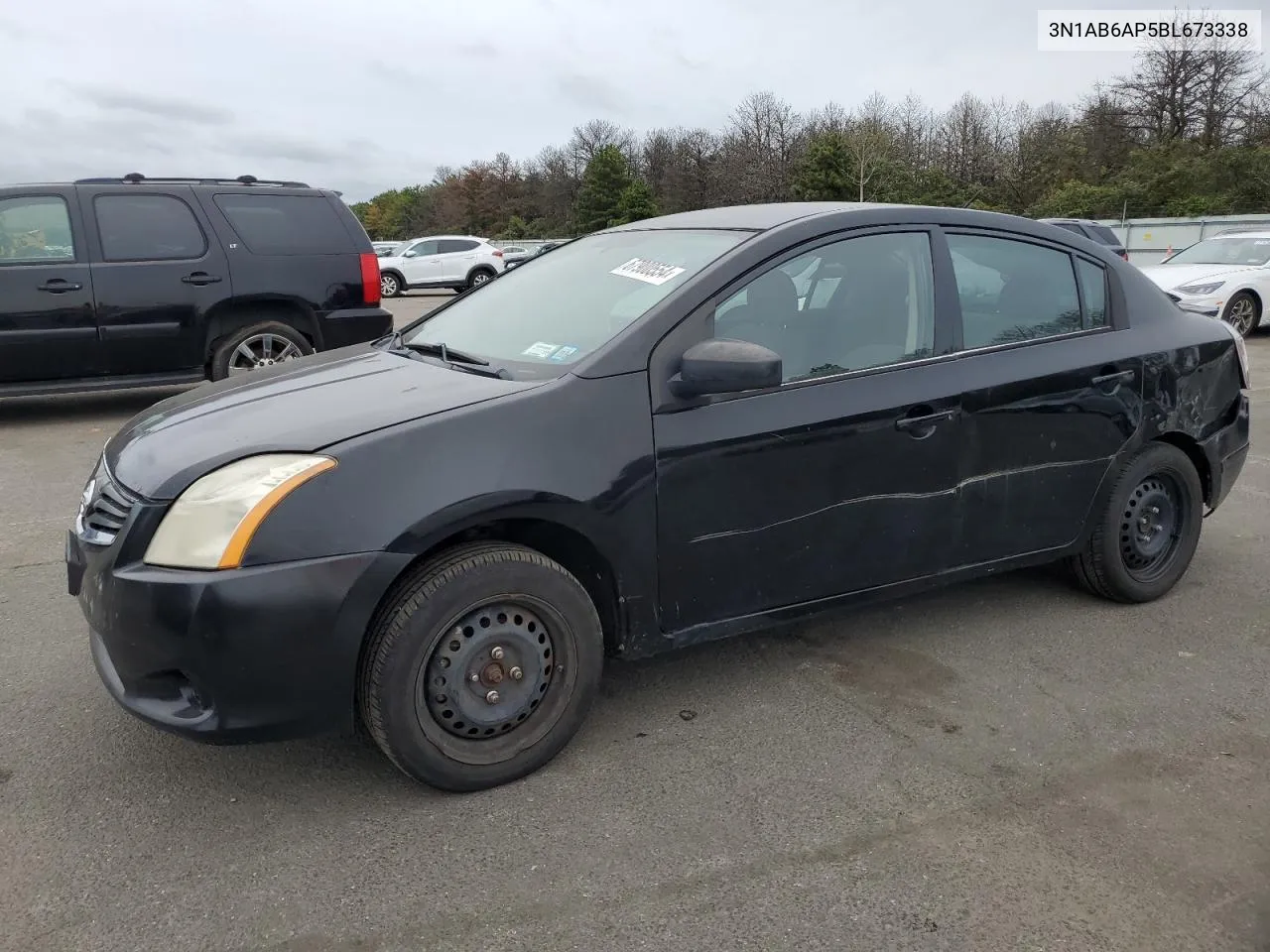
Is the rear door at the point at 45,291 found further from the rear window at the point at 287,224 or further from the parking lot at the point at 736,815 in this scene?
the parking lot at the point at 736,815

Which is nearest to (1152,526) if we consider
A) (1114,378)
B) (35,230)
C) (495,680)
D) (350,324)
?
(1114,378)

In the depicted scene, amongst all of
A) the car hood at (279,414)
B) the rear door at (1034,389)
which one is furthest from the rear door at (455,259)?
the rear door at (1034,389)

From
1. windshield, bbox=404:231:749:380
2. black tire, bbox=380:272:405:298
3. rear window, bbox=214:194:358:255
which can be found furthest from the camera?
black tire, bbox=380:272:405:298

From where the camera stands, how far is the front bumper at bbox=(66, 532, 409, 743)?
7.94ft

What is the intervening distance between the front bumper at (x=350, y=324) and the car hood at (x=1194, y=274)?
995 centimetres

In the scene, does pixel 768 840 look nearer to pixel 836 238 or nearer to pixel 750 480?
pixel 750 480

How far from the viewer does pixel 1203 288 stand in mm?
12805

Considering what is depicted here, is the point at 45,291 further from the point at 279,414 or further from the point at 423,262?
the point at 423,262

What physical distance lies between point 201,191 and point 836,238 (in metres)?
6.47

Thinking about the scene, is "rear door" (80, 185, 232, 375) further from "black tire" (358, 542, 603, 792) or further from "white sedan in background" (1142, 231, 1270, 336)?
"white sedan in background" (1142, 231, 1270, 336)

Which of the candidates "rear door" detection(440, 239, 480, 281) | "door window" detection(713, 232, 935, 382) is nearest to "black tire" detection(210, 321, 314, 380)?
"door window" detection(713, 232, 935, 382)

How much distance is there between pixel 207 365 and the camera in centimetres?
802

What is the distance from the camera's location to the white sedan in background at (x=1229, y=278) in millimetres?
12805

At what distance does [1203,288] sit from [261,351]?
11.4 metres
